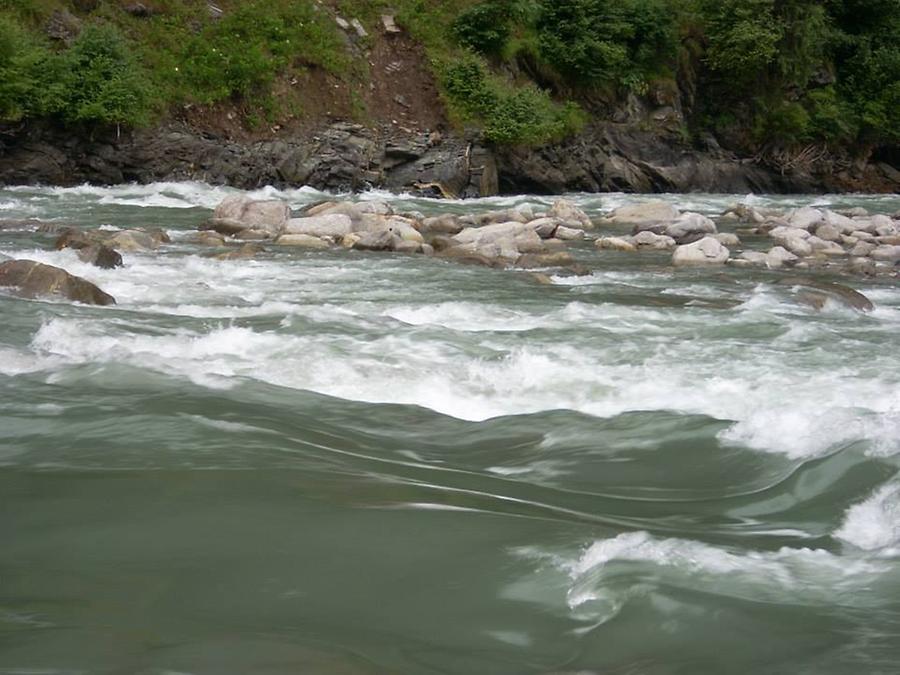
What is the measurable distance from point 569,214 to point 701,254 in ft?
15.7

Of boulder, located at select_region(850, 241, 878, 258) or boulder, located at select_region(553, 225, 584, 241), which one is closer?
boulder, located at select_region(850, 241, 878, 258)

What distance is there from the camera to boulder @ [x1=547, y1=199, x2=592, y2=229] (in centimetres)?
1714

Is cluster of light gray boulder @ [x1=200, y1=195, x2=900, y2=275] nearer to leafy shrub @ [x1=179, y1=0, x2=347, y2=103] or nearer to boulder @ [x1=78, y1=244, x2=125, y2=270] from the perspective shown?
boulder @ [x1=78, y1=244, x2=125, y2=270]

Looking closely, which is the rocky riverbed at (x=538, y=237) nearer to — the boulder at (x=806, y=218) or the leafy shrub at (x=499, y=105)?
the boulder at (x=806, y=218)

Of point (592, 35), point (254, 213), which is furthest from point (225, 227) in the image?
point (592, 35)

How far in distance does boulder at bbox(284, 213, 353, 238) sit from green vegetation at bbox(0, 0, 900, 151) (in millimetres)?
7504

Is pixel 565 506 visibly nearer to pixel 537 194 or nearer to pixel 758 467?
pixel 758 467

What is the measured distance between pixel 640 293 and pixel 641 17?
64.8 feet

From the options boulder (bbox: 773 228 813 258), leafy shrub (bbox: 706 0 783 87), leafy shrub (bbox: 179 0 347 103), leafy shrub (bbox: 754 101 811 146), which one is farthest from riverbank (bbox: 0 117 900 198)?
boulder (bbox: 773 228 813 258)

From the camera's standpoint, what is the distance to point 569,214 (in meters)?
17.6

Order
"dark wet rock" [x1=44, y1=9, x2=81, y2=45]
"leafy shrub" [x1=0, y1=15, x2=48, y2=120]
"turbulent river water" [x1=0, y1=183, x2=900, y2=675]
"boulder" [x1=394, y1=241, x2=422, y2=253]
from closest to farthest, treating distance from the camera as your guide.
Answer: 1. "turbulent river water" [x1=0, y1=183, x2=900, y2=675]
2. "boulder" [x1=394, y1=241, x2=422, y2=253]
3. "leafy shrub" [x1=0, y1=15, x2=48, y2=120]
4. "dark wet rock" [x1=44, y1=9, x2=81, y2=45]

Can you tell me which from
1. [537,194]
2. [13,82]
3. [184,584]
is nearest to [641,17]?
[537,194]

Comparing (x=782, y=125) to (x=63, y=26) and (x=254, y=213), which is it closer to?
(x=63, y=26)

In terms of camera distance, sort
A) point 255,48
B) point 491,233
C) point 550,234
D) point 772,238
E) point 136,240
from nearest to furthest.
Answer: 1. point 136,240
2. point 491,233
3. point 550,234
4. point 772,238
5. point 255,48
